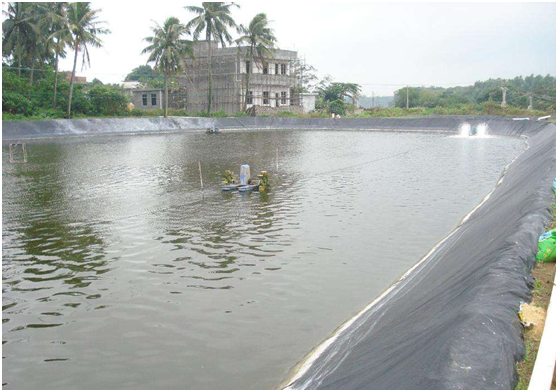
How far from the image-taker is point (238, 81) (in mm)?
70562

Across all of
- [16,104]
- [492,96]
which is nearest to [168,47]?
[16,104]

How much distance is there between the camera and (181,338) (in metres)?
7.20

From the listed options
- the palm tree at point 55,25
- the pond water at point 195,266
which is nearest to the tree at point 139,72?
the palm tree at point 55,25

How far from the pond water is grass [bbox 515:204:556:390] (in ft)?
8.89

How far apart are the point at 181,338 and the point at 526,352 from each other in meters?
4.42

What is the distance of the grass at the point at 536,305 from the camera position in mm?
4609

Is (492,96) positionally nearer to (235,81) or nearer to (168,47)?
(235,81)

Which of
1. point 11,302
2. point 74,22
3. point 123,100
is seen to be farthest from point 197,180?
point 123,100

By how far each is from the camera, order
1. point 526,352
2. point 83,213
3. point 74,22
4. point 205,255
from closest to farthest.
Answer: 1. point 526,352
2. point 205,255
3. point 83,213
4. point 74,22

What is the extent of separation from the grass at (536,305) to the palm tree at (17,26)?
56.2 metres

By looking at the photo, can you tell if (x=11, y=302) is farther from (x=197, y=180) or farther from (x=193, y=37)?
(x=193, y=37)

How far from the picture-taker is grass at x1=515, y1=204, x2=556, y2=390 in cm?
461

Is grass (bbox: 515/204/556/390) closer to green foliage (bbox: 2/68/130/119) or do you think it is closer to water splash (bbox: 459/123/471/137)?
→ water splash (bbox: 459/123/471/137)

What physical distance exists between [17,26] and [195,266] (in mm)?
53571
